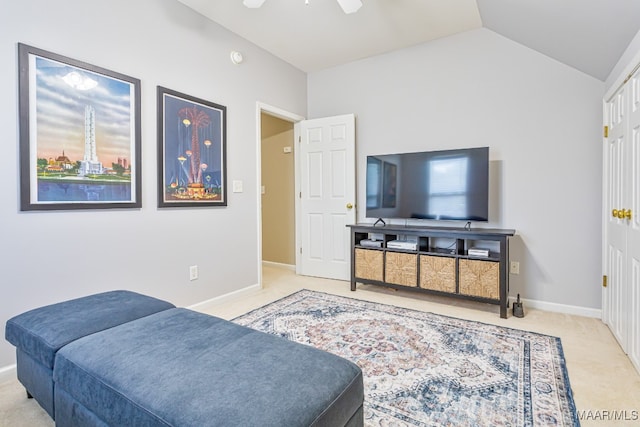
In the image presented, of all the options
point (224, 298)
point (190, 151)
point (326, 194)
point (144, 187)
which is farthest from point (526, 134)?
point (144, 187)

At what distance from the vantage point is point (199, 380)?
3.39ft

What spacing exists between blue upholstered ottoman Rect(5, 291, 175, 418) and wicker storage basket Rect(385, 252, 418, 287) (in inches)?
88.9

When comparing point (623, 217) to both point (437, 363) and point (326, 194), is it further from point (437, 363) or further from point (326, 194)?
point (326, 194)

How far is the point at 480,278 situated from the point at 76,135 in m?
3.33

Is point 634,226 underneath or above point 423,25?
underneath

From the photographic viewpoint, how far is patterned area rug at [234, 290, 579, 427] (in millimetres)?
1558

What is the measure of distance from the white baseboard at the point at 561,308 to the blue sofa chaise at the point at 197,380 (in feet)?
8.71

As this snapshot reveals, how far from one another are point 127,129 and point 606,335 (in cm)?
392

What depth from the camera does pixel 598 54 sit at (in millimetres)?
2434

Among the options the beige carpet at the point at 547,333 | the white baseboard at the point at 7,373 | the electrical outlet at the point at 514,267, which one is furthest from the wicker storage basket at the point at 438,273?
Answer: the white baseboard at the point at 7,373

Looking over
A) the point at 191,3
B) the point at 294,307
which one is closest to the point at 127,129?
the point at 191,3

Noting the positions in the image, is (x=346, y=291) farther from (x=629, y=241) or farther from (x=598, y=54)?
(x=598, y=54)

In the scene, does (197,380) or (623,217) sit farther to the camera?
(623,217)

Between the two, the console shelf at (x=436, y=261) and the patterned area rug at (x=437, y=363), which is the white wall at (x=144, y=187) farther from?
the console shelf at (x=436, y=261)
